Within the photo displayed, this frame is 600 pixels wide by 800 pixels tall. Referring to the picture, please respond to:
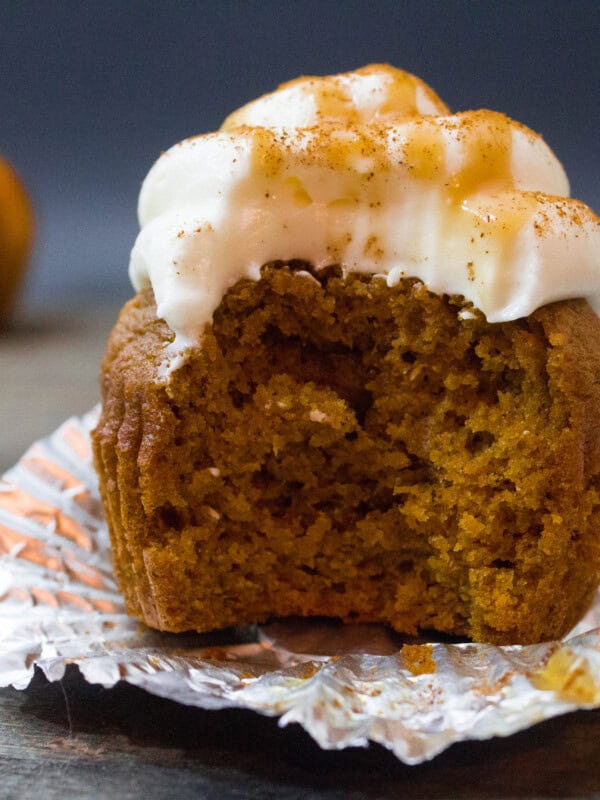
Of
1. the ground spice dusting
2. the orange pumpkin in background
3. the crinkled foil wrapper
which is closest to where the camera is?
the crinkled foil wrapper

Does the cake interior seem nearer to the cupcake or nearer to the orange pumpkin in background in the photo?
the cupcake

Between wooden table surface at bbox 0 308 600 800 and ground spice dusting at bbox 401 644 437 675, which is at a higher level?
ground spice dusting at bbox 401 644 437 675

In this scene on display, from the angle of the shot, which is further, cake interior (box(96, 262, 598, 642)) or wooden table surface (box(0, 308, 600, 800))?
cake interior (box(96, 262, 598, 642))

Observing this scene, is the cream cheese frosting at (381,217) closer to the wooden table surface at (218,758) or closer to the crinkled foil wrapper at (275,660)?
the crinkled foil wrapper at (275,660)

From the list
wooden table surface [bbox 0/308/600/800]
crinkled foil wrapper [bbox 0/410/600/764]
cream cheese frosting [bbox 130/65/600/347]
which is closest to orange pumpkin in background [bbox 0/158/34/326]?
crinkled foil wrapper [bbox 0/410/600/764]

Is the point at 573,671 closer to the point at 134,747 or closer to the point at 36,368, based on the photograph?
the point at 134,747

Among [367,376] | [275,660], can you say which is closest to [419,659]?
[275,660]

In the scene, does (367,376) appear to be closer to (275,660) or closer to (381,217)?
(381,217)
